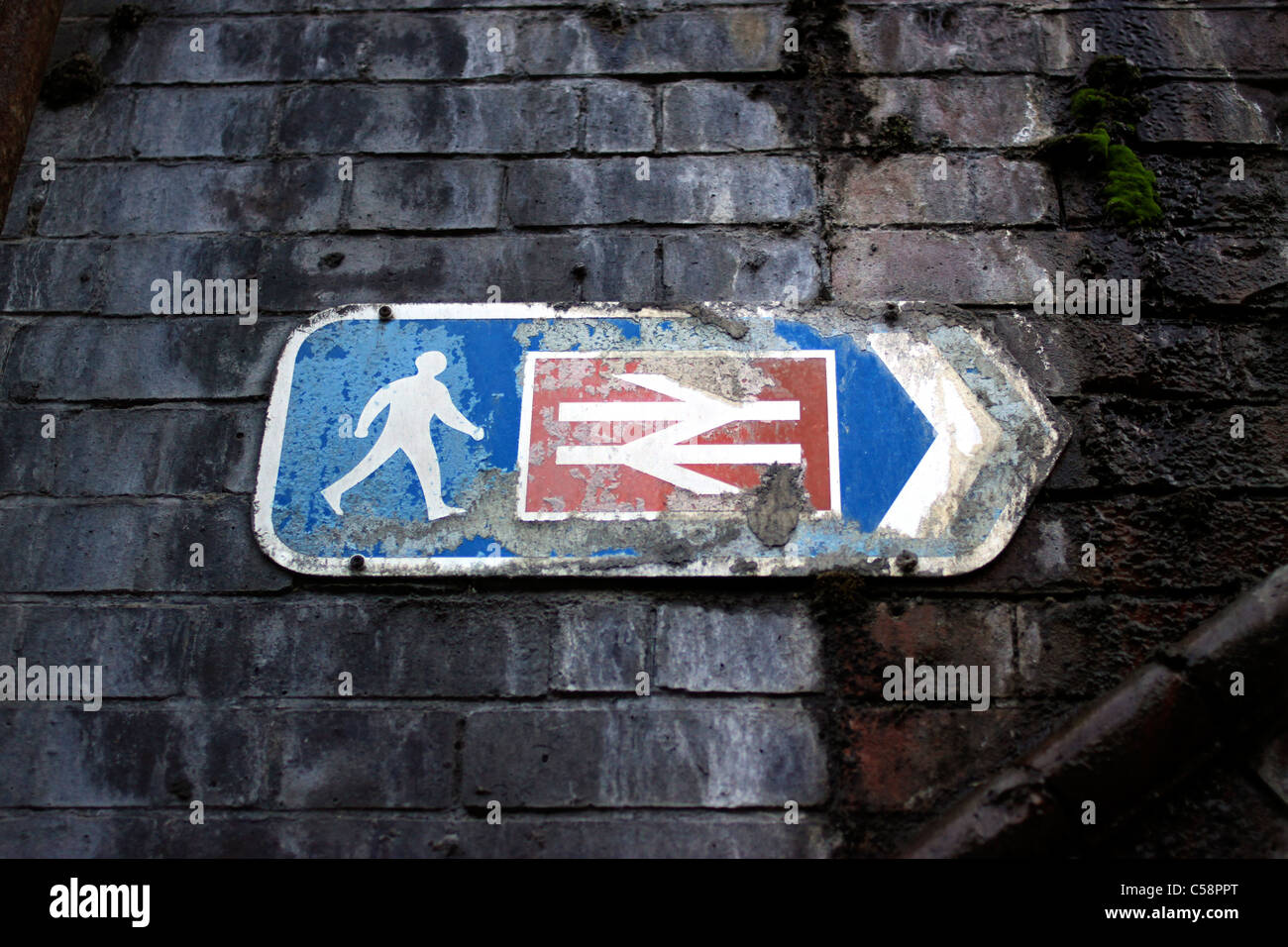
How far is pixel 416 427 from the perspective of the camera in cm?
195

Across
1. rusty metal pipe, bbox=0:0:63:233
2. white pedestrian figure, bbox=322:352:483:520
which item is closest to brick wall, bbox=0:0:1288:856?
rusty metal pipe, bbox=0:0:63:233

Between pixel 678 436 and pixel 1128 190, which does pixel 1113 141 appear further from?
pixel 678 436

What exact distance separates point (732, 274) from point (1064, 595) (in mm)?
890

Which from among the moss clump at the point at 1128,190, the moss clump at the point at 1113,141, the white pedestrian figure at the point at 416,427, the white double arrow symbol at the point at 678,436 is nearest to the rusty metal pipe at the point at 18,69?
the white pedestrian figure at the point at 416,427

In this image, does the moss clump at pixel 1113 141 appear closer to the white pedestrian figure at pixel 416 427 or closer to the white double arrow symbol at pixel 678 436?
the white double arrow symbol at pixel 678 436

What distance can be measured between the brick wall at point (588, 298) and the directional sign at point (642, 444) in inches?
2.7

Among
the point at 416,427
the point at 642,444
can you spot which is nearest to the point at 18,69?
the point at 416,427

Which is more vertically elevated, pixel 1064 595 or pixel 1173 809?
pixel 1064 595

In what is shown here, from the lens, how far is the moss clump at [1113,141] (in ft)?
6.81

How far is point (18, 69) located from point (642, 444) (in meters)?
1.69
